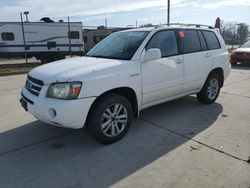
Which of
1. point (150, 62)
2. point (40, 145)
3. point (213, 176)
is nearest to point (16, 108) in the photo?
point (40, 145)

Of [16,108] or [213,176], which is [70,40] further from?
[213,176]

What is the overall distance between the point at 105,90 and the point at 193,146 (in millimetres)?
1623

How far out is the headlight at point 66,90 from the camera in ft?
11.2

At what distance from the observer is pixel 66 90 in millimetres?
3424

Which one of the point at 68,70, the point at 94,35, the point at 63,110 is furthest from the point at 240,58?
the point at 94,35

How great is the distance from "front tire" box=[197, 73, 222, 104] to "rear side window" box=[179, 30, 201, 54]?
2.82 ft

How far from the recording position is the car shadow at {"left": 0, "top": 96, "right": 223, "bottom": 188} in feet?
10.1


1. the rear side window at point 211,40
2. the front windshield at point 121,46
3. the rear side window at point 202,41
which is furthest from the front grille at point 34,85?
the rear side window at point 211,40

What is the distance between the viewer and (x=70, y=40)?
21.2 metres

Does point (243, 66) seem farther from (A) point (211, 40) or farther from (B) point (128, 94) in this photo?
(B) point (128, 94)

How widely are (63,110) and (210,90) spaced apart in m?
3.78

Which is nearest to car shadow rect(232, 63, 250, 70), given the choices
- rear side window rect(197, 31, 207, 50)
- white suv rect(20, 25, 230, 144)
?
white suv rect(20, 25, 230, 144)

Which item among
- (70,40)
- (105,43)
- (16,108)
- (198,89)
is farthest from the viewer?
(70,40)

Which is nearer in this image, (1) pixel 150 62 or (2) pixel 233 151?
(2) pixel 233 151
